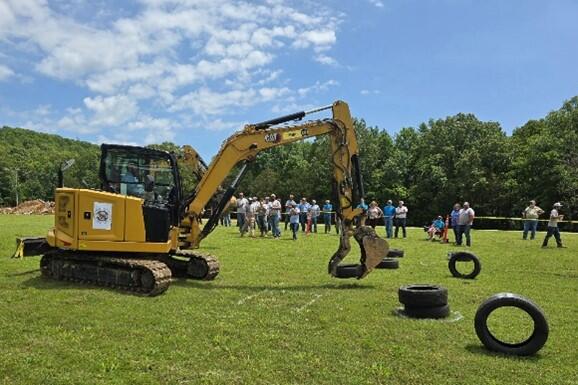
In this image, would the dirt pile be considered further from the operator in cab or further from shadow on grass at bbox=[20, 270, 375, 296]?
the operator in cab

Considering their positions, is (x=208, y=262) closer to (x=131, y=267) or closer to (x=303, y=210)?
(x=131, y=267)

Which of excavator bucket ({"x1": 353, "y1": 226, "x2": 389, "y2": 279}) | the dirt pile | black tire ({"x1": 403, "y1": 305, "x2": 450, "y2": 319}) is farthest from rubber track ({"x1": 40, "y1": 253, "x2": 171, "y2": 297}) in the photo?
the dirt pile

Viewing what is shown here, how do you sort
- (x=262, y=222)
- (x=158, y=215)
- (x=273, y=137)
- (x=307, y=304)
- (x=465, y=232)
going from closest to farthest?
(x=307, y=304)
(x=158, y=215)
(x=273, y=137)
(x=465, y=232)
(x=262, y=222)

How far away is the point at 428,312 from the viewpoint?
866 centimetres

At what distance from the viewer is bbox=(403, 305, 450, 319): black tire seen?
866cm

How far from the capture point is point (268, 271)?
13.8 meters

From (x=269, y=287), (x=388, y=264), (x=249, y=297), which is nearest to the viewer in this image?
(x=249, y=297)

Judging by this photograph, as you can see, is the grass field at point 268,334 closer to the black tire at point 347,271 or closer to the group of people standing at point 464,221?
the black tire at point 347,271

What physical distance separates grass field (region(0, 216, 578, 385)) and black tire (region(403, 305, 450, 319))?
0.72ft

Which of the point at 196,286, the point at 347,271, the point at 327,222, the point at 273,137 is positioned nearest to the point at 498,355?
the point at 347,271

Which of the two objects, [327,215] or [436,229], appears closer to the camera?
[436,229]

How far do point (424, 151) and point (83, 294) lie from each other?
214 feet

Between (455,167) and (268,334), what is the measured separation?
196ft

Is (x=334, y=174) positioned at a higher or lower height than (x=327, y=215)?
higher
